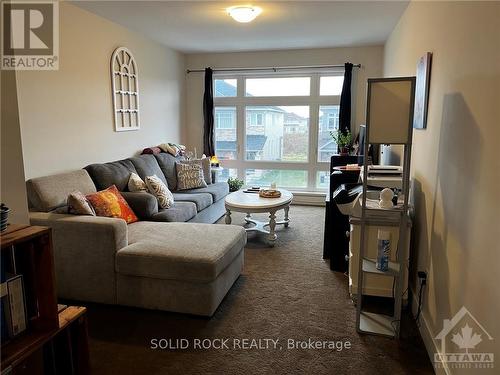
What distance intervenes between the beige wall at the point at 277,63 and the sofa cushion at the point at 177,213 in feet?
8.62

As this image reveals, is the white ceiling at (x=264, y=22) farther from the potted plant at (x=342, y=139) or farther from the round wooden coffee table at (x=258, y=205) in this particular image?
the round wooden coffee table at (x=258, y=205)

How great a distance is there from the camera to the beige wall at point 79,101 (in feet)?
10.3

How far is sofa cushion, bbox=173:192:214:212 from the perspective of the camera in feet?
13.5

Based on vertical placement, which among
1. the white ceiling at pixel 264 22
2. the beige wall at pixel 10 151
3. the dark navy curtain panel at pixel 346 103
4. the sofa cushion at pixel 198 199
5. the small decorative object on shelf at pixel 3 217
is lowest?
the sofa cushion at pixel 198 199

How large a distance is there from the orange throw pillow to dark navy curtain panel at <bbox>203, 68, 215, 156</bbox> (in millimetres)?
2924

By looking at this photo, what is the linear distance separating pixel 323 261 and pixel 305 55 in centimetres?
349

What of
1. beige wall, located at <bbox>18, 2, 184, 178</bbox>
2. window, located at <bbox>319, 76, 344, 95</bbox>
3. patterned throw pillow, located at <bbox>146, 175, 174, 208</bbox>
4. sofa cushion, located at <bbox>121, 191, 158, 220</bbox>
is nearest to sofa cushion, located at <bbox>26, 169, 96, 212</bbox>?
beige wall, located at <bbox>18, 2, 184, 178</bbox>

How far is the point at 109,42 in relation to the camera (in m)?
4.09

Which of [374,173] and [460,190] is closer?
[460,190]

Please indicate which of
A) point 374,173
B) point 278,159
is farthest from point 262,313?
point 278,159

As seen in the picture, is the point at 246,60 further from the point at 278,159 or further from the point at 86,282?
the point at 86,282

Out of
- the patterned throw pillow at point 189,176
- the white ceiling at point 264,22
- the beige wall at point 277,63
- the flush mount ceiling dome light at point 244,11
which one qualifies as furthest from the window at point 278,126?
the flush mount ceiling dome light at point 244,11

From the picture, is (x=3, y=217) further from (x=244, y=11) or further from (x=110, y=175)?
(x=244, y=11)

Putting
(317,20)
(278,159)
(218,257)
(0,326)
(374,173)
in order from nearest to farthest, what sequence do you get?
(0,326), (218,257), (374,173), (317,20), (278,159)
